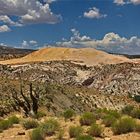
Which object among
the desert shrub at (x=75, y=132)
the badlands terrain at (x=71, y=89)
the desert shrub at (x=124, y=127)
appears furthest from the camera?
the badlands terrain at (x=71, y=89)

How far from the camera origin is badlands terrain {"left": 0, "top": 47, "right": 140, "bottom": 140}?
19.6 meters

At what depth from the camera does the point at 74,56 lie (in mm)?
86375

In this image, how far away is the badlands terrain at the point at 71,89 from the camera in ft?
64.2

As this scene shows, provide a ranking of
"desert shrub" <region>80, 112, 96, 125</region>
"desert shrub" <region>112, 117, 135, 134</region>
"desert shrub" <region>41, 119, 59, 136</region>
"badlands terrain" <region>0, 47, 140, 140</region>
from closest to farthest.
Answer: "desert shrub" <region>112, 117, 135, 134</region> → "desert shrub" <region>41, 119, 59, 136</region> → "desert shrub" <region>80, 112, 96, 125</region> → "badlands terrain" <region>0, 47, 140, 140</region>

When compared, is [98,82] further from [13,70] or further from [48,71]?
[13,70]

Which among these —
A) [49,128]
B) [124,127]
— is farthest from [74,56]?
[124,127]

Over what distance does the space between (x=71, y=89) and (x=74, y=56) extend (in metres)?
36.8

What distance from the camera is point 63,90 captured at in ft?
154

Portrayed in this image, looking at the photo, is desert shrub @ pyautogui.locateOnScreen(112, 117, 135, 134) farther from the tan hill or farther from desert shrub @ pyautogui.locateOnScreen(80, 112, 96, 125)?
the tan hill

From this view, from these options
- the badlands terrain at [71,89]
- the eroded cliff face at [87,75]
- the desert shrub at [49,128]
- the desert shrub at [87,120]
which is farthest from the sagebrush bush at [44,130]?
the eroded cliff face at [87,75]

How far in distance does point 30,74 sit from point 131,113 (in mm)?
45097

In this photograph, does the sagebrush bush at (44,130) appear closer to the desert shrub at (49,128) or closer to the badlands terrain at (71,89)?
the desert shrub at (49,128)

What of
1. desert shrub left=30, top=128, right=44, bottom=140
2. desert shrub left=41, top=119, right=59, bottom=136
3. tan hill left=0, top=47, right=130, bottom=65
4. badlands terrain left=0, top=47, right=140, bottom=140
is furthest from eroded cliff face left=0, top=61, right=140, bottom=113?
desert shrub left=30, top=128, right=44, bottom=140

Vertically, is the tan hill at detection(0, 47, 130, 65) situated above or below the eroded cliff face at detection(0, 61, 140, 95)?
above
